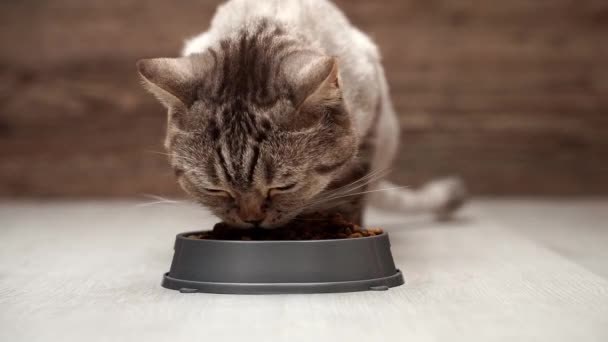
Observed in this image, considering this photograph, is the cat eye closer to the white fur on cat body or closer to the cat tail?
the white fur on cat body

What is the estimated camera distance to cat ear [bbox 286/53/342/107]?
6.25 feet

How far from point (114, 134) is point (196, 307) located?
3.03 meters

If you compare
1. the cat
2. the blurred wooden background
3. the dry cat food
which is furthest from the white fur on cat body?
the blurred wooden background

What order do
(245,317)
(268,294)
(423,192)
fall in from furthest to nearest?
(423,192) < (268,294) < (245,317)

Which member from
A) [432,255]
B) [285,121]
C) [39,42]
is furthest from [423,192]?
[39,42]

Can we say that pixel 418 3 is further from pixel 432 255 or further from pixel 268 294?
pixel 268 294

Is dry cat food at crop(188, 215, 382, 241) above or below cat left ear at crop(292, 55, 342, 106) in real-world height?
below

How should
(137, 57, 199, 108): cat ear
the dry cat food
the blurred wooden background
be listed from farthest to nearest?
the blurred wooden background, the dry cat food, (137, 57, 199, 108): cat ear

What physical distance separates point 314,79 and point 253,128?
199 mm

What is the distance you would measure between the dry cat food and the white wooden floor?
20 cm

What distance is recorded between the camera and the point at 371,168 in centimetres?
255

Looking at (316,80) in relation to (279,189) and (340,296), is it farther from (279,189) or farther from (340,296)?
(340,296)

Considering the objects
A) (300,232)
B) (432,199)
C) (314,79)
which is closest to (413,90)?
(432,199)

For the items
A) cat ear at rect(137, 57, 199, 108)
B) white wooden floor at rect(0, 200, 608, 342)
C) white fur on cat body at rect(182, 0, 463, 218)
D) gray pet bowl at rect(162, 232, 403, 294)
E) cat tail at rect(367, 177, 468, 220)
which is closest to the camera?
white wooden floor at rect(0, 200, 608, 342)
